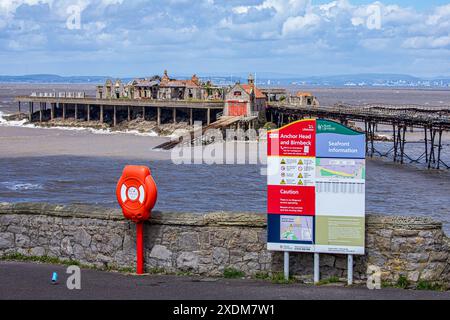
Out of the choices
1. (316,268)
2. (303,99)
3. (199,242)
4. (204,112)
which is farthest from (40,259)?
(303,99)

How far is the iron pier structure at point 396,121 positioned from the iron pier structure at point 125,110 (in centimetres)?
691

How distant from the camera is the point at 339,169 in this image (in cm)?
950

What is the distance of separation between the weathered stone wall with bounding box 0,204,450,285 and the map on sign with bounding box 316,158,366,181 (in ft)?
1.92

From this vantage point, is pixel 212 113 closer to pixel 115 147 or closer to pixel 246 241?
pixel 115 147

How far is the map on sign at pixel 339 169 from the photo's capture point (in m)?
9.44

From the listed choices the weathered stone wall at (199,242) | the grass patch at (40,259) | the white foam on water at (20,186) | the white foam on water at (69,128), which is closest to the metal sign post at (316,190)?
the weathered stone wall at (199,242)

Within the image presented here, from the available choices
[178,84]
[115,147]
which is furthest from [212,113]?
[115,147]

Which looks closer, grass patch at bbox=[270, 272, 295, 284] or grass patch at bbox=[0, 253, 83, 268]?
grass patch at bbox=[270, 272, 295, 284]

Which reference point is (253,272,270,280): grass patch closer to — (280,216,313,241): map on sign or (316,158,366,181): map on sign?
(280,216,313,241): map on sign

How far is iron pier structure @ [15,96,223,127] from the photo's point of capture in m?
77.6

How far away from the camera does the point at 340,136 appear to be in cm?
947

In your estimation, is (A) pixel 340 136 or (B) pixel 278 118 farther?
(B) pixel 278 118

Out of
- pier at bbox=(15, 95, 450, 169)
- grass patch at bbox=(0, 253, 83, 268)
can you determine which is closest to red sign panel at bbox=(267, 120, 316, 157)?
grass patch at bbox=(0, 253, 83, 268)
